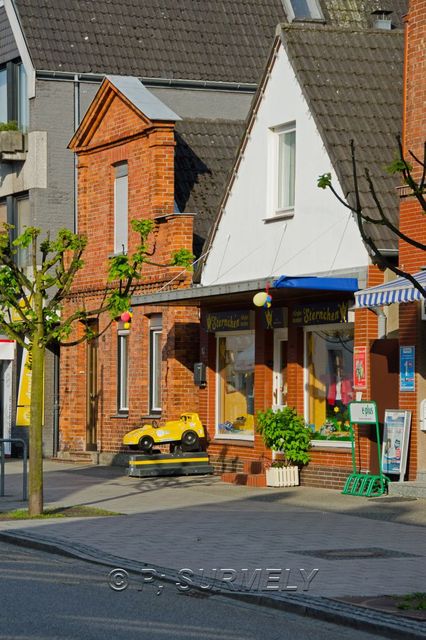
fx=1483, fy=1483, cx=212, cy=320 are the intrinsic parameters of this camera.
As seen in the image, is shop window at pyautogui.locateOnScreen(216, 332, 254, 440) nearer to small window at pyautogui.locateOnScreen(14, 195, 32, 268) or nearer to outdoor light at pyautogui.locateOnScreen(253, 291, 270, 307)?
outdoor light at pyautogui.locateOnScreen(253, 291, 270, 307)

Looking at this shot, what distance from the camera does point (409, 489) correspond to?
20469mm

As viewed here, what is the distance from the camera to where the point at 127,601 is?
38.4 feet

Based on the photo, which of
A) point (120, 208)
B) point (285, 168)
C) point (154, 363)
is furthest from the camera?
point (120, 208)

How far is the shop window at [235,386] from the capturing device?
2567 cm

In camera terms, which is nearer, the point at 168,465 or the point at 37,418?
Answer: the point at 37,418

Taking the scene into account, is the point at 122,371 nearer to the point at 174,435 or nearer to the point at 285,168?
the point at 174,435

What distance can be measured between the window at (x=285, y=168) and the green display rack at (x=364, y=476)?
159 inches

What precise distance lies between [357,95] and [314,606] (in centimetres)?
1392

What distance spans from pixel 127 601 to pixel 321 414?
476 inches

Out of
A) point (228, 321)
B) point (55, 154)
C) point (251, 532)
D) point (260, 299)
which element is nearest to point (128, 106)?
point (55, 154)

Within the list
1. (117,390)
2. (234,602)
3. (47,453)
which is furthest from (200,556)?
(47,453)

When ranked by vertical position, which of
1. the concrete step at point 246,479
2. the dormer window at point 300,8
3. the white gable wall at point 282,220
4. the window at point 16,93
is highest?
the dormer window at point 300,8

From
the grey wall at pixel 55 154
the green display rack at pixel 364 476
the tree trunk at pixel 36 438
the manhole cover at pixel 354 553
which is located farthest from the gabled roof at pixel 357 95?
the grey wall at pixel 55 154

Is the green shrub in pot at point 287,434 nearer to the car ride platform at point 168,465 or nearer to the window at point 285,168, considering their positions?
the car ride platform at point 168,465
